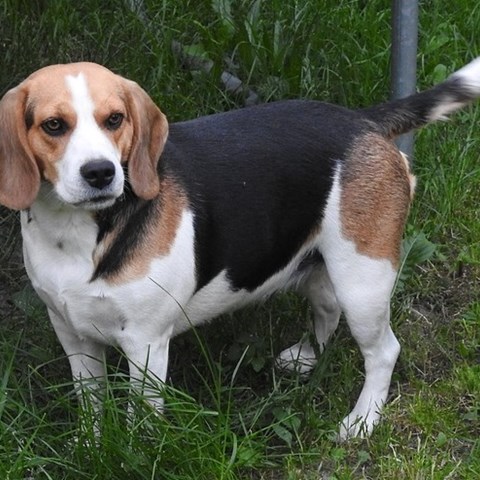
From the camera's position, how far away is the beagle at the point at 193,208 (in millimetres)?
4164

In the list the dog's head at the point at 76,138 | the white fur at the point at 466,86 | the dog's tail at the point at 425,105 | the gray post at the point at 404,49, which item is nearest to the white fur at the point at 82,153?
the dog's head at the point at 76,138

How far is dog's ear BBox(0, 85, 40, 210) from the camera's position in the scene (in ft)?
13.7

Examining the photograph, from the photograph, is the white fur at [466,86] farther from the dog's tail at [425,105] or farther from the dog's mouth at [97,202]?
the dog's mouth at [97,202]

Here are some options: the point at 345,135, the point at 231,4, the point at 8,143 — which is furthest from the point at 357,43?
the point at 8,143

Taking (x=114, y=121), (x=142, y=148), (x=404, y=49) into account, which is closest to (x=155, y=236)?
(x=142, y=148)

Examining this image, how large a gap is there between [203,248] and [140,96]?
1.84 ft

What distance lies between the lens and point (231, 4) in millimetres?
6590

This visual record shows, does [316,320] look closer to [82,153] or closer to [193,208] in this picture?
[193,208]

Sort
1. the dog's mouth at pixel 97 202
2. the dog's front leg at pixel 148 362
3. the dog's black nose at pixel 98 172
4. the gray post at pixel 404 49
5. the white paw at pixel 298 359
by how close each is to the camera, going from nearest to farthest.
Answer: the dog's black nose at pixel 98 172 → the dog's mouth at pixel 97 202 → the dog's front leg at pixel 148 362 → the white paw at pixel 298 359 → the gray post at pixel 404 49

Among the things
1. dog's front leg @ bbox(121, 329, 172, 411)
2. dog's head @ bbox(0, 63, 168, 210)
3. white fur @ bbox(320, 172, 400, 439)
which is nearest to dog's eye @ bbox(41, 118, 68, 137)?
dog's head @ bbox(0, 63, 168, 210)

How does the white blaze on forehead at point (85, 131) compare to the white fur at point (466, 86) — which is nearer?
the white blaze on forehead at point (85, 131)

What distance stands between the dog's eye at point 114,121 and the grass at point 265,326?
0.83 meters

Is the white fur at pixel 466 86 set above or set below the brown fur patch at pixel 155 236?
above

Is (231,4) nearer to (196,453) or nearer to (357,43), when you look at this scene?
(357,43)
